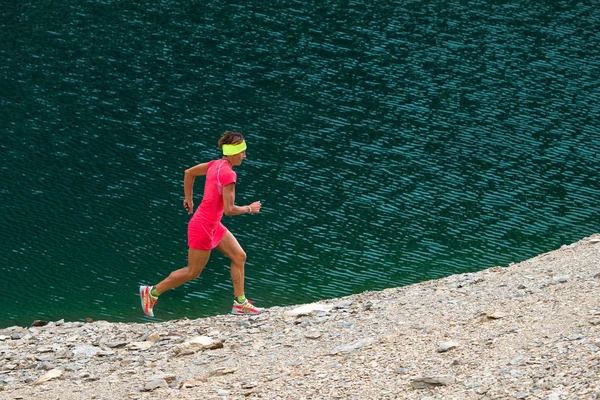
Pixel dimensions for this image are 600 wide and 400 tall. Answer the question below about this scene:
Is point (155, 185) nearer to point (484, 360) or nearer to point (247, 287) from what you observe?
point (247, 287)

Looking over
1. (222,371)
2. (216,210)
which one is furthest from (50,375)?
(216,210)

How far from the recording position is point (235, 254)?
16406 millimetres

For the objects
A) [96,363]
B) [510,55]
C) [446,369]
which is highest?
[446,369]

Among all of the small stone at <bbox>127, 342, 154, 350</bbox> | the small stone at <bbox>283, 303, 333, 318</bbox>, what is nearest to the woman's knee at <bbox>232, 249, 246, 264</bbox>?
the small stone at <bbox>283, 303, 333, 318</bbox>

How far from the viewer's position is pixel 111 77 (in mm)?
39219

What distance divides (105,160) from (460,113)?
552 inches

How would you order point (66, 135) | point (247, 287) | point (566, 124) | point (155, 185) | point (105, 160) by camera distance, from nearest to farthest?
point (247, 287), point (155, 185), point (105, 160), point (66, 135), point (566, 124)

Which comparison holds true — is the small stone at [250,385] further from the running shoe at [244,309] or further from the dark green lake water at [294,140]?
the dark green lake water at [294,140]

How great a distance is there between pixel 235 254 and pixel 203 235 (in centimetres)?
76

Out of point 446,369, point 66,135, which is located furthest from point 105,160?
point 446,369

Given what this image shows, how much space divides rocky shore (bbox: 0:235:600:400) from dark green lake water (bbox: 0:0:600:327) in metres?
3.66

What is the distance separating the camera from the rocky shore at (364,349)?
41.6 ft

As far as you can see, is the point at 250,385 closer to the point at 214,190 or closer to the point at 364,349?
the point at 364,349

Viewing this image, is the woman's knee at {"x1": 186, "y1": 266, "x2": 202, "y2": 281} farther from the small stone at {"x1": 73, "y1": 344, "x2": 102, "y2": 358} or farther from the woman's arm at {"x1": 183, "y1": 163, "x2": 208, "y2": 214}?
the small stone at {"x1": 73, "y1": 344, "x2": 102, "y2": 358}
